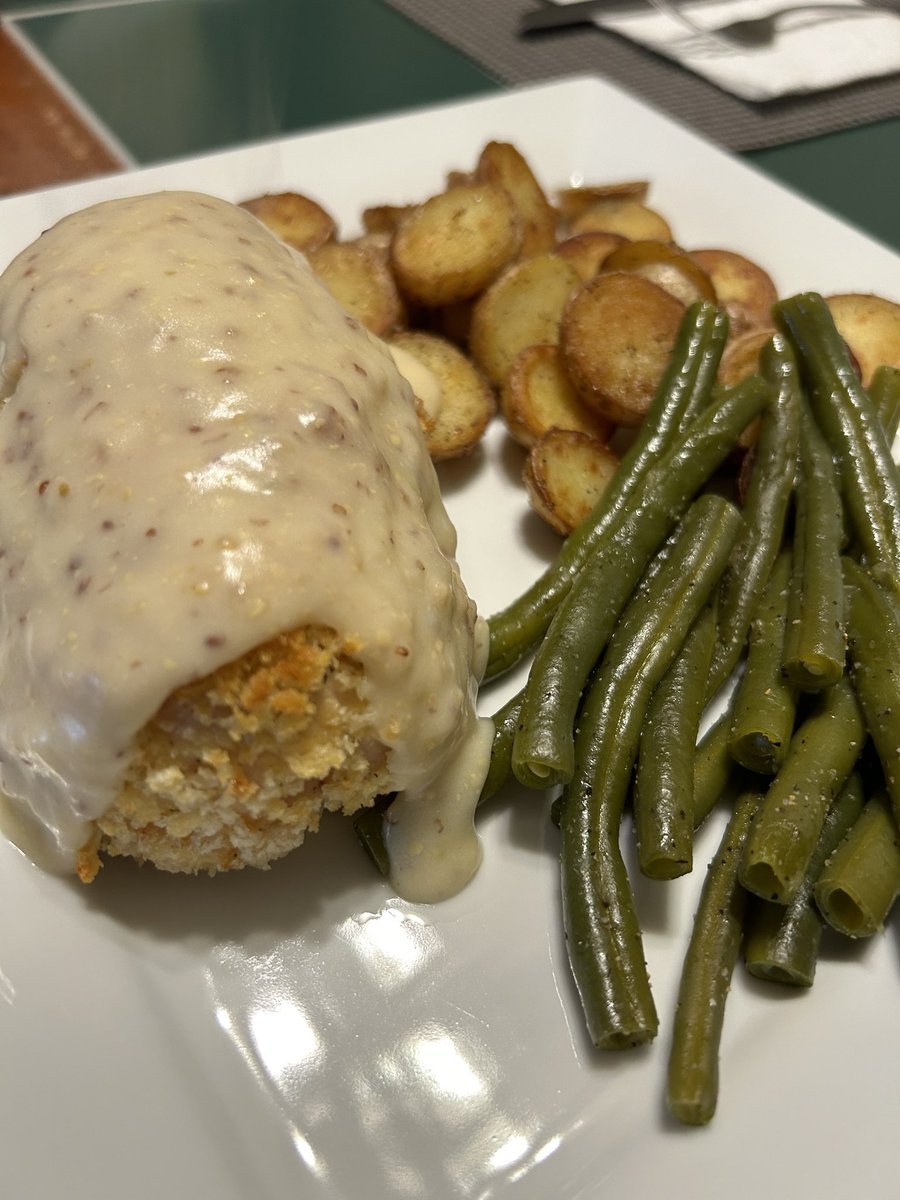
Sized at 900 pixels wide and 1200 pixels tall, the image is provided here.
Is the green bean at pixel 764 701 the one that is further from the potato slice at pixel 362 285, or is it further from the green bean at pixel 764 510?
the potato slice at pixel 362 285

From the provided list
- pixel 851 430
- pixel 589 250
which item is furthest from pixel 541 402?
pixel 851 430

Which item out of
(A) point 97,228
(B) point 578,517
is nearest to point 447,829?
(B) point 578,517

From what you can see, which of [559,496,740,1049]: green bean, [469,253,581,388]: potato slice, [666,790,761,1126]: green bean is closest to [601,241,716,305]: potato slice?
[469,253,581,388]: potato slice

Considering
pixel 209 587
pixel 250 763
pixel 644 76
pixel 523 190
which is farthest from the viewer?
pixel 644 76

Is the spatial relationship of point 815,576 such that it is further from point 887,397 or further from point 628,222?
point 628,222

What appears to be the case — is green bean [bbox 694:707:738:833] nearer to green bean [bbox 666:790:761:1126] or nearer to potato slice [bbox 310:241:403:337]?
green bean [bbox 666:790:761:1126]

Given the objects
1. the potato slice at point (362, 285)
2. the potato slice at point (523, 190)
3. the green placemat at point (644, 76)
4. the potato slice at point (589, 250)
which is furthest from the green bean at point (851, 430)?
the green placemat at point (644, 76)
